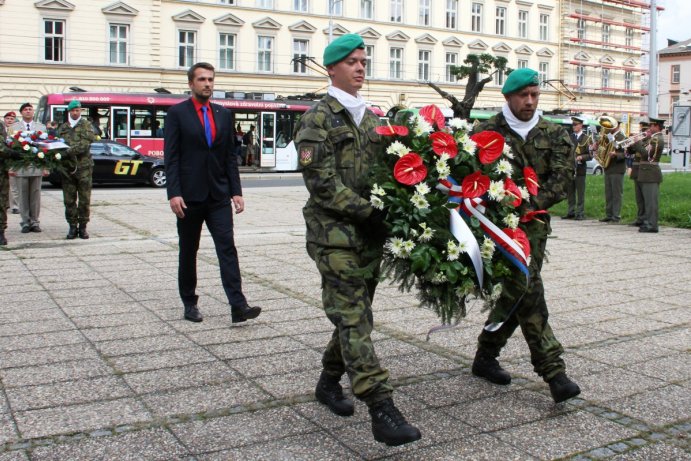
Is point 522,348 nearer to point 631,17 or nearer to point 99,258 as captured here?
point 99,258

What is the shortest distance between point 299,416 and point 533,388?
1454 mm

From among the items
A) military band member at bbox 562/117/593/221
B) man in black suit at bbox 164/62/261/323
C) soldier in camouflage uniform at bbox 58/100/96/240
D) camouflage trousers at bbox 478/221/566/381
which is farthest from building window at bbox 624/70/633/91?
camouflage trousers at bbox 478/221/566/381

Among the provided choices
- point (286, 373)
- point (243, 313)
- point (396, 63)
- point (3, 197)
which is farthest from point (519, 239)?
point (396, 63)

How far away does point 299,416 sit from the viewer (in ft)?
14.5

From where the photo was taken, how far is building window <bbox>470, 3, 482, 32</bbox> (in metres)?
59.2

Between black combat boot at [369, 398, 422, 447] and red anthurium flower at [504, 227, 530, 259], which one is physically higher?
red anthurium flower at [504, 227, 530, 259]

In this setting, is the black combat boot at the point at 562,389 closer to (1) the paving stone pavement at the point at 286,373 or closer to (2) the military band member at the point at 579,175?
(1) the paving stone pavement at the point at 286,373

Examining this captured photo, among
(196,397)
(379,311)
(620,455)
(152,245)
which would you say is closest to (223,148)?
(379,311)

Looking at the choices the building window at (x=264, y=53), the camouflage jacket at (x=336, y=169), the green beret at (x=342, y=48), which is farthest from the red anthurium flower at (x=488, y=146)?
the building window at (x=264, y=53)

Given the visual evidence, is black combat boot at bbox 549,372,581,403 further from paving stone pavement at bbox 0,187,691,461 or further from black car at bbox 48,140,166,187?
black car at bbox 48,140,166,187

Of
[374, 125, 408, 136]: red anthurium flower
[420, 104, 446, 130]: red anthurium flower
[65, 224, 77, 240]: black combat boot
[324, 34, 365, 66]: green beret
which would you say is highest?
[324, 34, 365, 66]: green beret

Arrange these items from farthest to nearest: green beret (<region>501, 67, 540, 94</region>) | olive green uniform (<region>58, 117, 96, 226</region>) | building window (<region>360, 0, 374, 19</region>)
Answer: building window (<region>360, 0, 374, 19</region>), olive green uniform (<region>58, 117, 96, 226</region>), green beret (<region>501, 67, 540, 94</region>)

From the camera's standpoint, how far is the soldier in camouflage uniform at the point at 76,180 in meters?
11.9

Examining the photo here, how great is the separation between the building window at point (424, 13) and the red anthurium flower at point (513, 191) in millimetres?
53494
